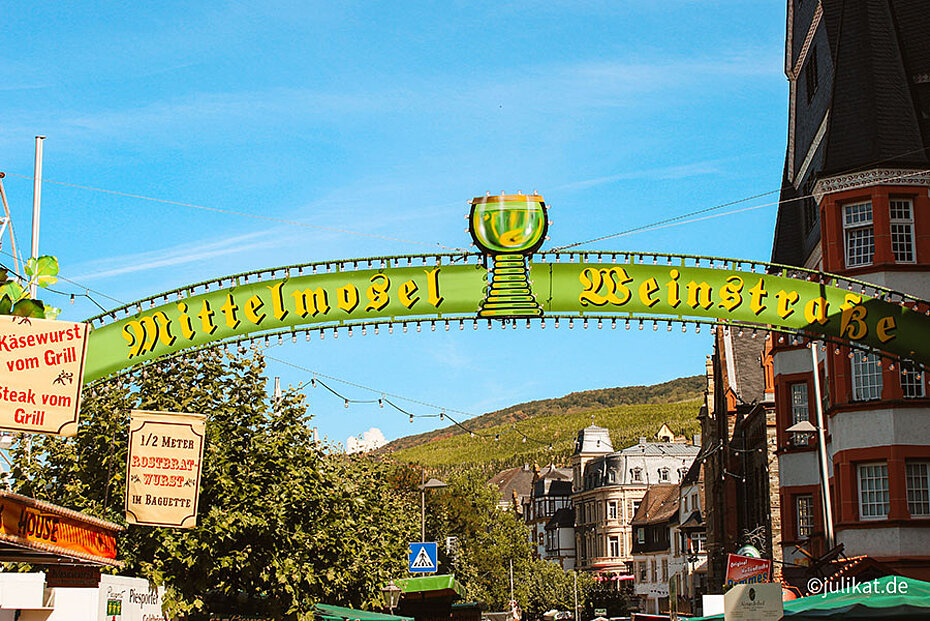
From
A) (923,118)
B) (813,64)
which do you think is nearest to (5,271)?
(923,118)

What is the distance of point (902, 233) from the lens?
1146 inches

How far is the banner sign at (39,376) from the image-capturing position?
12587mm

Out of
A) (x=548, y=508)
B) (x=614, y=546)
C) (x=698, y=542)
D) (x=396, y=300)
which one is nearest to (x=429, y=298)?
(x=396, y=300)

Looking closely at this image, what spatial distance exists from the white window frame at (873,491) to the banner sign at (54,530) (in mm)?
20324

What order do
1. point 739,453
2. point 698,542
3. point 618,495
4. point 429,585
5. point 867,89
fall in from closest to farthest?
point 867,89, point 429,585, point 739,453, point 698,542, point 618,495

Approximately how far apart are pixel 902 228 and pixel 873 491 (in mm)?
6323

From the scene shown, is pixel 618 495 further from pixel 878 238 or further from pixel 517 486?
pixel 878 238

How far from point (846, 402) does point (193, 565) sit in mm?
16261

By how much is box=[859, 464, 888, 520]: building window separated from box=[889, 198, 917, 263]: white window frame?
5.02 m

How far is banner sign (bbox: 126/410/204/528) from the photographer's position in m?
14.7

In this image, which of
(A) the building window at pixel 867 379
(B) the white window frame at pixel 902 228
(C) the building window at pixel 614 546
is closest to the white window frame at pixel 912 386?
(A) the building window at pixel 867 379

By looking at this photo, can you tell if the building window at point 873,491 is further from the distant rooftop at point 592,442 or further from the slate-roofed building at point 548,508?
the distant rooftop at point 592,442

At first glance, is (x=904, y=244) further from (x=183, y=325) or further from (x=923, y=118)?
(x=183, y=325)

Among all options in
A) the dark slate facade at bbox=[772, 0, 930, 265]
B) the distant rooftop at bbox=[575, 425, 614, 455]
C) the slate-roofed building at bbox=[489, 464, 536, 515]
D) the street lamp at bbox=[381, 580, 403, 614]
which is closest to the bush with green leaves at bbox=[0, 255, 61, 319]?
the dark slate facade at bbox=[772, 0, 930, 265]
